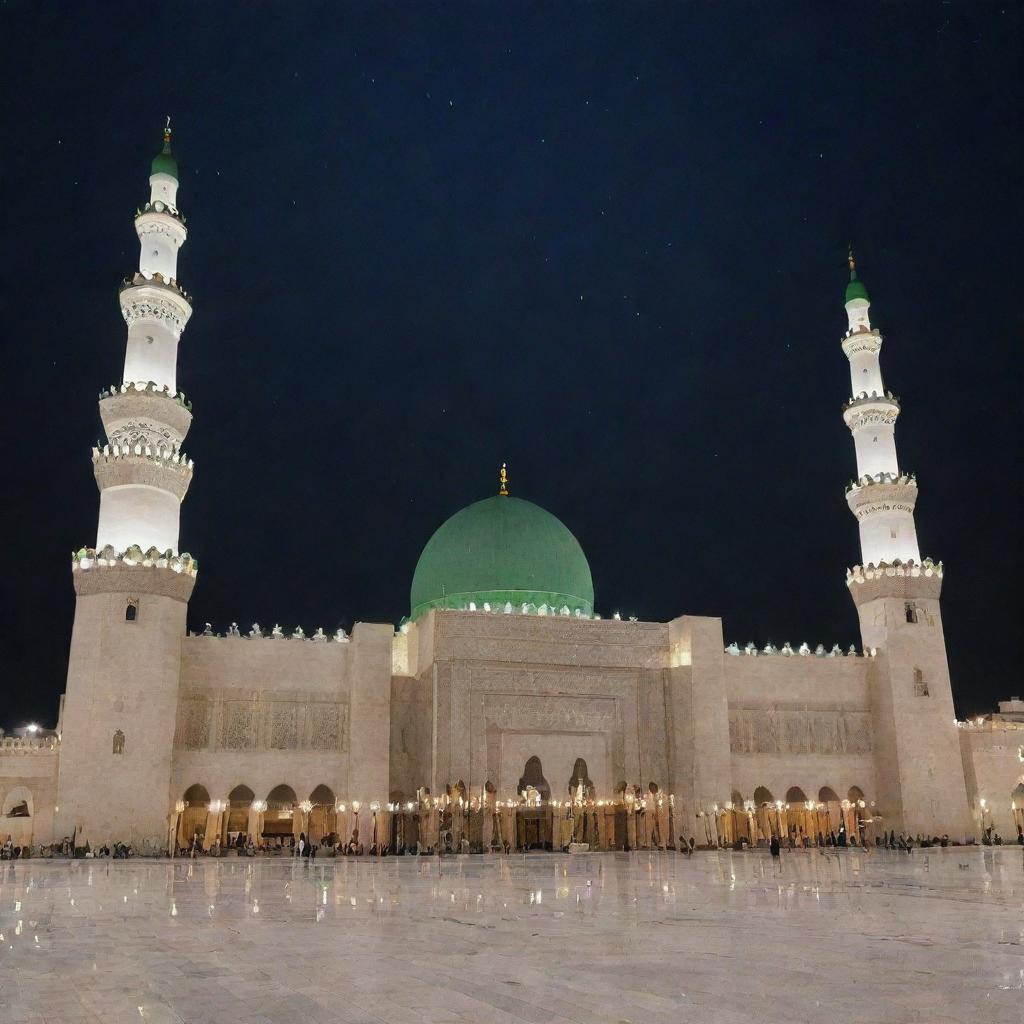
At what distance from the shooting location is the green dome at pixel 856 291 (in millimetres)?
36781

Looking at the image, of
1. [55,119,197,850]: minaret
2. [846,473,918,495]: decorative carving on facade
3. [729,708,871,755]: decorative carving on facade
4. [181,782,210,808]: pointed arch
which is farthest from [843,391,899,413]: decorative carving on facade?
[181,782,210,808]: pointed arch

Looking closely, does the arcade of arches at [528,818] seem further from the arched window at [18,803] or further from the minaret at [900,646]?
the arched window at [18,803]

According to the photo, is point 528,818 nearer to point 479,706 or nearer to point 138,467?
point 479,706

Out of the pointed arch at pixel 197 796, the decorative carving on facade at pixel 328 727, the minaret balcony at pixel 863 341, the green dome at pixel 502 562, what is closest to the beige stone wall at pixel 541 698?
the decorative carving on facade at pixel 328 727

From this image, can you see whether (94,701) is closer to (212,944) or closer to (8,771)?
(8,771)

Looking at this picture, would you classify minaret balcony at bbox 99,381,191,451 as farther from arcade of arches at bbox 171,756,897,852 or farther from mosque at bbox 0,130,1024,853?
arcade of arches at bbox 171,756,897,852

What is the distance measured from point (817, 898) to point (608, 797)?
60.3ft

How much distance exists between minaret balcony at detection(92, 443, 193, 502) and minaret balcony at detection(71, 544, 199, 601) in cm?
189

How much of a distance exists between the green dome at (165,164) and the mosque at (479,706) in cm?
9

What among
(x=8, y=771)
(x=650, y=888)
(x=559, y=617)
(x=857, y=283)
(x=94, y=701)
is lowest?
(x=650, y=888)

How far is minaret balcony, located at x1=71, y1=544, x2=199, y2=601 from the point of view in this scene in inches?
1048

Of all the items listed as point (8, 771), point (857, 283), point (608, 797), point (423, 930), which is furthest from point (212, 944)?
point (857, 283)

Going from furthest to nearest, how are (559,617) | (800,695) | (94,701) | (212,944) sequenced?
(800,695) → (559,617) → (94,701) → (212,944)

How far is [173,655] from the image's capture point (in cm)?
2697
